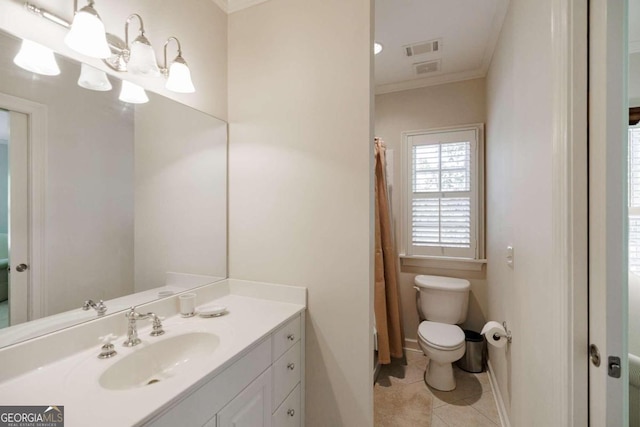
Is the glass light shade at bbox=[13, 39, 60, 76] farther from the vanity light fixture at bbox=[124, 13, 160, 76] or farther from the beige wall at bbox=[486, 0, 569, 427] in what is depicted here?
the beige wall at bbox=[486, 0, 569, 427]

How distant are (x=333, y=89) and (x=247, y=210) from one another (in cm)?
83

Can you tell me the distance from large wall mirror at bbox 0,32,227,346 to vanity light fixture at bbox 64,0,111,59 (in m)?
0.09

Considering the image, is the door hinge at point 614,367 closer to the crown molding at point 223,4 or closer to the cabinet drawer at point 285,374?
the cabinet drawer at point 285,374

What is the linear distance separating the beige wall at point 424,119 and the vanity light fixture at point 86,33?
2.35 metres

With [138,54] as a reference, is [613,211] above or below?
below

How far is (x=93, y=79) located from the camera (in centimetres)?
104

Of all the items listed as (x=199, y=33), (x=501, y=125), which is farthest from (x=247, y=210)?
(x=501, y=125)

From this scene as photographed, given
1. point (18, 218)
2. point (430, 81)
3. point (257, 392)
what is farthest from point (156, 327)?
point (430, 81)

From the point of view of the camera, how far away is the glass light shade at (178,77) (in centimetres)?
125

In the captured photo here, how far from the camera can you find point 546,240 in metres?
1.00

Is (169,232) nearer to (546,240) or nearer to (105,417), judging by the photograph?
(105,417)

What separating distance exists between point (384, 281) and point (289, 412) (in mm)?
1279

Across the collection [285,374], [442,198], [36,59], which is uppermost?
[36,59]

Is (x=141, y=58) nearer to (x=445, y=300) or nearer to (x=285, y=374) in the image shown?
(x=285, y=374)
